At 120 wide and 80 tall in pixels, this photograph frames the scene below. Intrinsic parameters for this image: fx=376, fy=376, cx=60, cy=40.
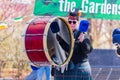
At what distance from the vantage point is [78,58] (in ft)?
13.1

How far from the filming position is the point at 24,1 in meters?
6.34

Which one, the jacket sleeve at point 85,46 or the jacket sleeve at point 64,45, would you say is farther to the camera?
the jacket sleeve at point 85,46

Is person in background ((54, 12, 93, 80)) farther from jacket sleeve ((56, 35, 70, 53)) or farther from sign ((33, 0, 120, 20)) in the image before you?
sign ((33, 0, 120, 20))

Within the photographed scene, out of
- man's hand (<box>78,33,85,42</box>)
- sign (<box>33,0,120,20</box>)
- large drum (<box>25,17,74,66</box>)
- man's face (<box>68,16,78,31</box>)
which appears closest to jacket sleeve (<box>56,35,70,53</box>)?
large drum (<box>25,17,74,66</box>)

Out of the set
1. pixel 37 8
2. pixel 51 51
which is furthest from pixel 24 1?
pixel 51 51

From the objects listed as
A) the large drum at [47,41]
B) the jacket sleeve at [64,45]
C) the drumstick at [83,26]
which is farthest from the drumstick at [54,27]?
the drumstick at [83,26]

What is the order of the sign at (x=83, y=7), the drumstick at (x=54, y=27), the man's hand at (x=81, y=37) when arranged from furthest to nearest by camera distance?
the sign at (x=83, y=7) < the man's hand at (x=81, y=37) < the drumstick at (x=54, y=27)

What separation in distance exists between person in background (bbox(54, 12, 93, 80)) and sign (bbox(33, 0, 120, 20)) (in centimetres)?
204

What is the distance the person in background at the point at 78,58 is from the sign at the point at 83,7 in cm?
204

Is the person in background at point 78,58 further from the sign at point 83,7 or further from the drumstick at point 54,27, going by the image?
the sign at point 83,7

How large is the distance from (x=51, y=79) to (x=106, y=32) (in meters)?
2.54

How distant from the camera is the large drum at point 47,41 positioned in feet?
11.2

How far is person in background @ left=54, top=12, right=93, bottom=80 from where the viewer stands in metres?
3.91

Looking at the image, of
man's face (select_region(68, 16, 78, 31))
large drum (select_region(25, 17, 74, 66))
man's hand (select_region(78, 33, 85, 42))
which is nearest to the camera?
large drum (select_region(25, 17, 74, 66))
